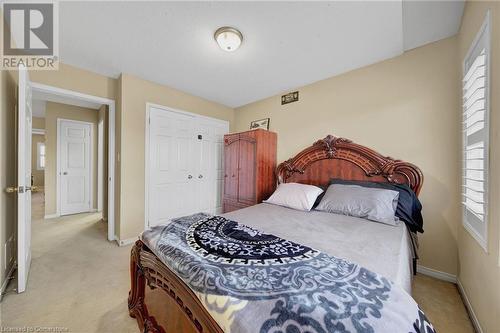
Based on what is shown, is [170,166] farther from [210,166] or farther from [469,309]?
[469,309]

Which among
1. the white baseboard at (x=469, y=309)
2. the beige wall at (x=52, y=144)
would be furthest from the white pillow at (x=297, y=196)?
the beige wall at (x=52, y=144)

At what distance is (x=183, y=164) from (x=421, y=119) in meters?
3.37

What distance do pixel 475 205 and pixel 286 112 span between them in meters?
2.45

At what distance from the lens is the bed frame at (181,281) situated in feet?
3.01

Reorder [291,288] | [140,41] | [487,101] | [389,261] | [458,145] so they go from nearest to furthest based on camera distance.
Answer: [291,288]
[389,261]
[487,101]
[458,145]
[140,41]

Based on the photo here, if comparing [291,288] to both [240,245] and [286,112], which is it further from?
[286,112]

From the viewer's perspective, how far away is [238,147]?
3.37 meters

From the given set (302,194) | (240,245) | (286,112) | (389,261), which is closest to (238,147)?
(286,112)

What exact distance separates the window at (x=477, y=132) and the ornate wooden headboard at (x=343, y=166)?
483 mm

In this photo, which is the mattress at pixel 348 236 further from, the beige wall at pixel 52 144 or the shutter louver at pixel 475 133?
the beige wall at pixel 52 144

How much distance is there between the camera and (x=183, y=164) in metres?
3.45

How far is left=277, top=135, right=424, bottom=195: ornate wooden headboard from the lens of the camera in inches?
82.8

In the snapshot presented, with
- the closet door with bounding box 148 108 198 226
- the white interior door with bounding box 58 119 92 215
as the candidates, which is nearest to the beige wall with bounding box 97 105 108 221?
the white interior door with bounding box 58 119 92 215

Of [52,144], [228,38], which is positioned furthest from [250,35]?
[52,144]
